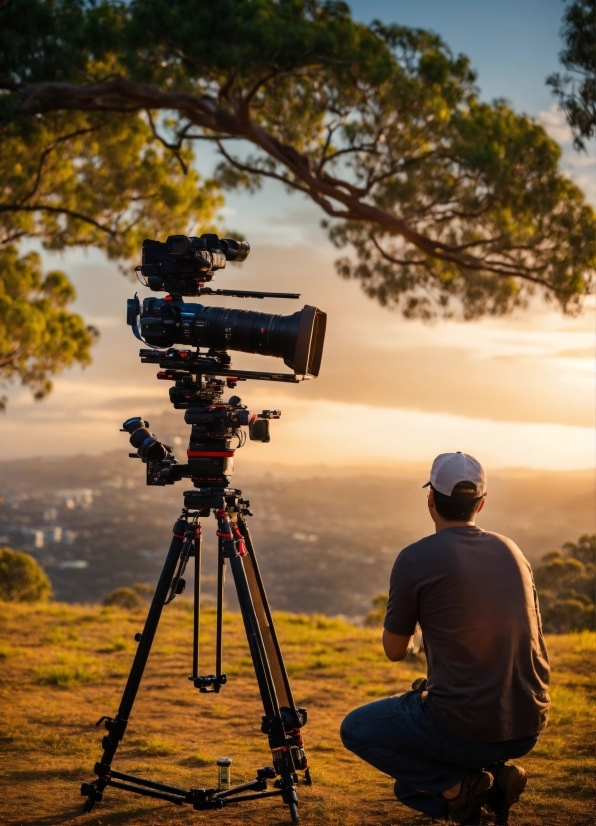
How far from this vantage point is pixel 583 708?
5055 millimetres

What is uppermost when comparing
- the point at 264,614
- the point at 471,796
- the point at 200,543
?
the point at 200,543

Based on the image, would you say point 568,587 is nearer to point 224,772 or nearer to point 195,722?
point 195,722

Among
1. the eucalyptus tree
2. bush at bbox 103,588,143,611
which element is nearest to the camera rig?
the eucalyptus tree

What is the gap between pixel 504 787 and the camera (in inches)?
106

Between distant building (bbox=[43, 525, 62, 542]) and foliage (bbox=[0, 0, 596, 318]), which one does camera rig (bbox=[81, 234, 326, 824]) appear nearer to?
foliage (bbox=[0, 0, 596, 318])

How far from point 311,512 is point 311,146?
22.9 m

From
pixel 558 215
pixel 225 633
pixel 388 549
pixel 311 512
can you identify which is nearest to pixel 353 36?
pixel 558 215

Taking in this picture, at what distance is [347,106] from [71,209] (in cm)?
350

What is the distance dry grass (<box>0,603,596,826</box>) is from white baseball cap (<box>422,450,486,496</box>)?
1.39 metres

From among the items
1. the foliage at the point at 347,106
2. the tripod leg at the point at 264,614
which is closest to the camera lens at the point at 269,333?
the tripod leg at the point at 264,614

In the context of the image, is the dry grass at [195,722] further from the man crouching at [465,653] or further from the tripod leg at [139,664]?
the man crouching at [465,653]

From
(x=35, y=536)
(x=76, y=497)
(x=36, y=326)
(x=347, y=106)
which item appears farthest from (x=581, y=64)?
(x=76, y=497)

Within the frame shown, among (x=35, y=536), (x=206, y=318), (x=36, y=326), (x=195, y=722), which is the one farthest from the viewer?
(x=35, y=536)

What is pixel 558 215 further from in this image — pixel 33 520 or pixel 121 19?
pixel 33 520
